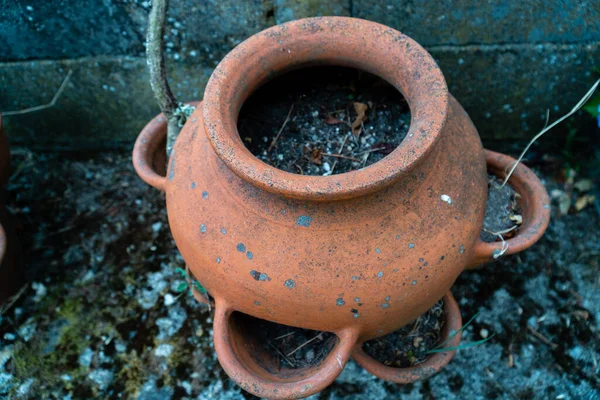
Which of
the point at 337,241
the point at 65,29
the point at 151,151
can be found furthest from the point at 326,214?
the point at 65,29

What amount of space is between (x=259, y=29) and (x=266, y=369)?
1.30 meters

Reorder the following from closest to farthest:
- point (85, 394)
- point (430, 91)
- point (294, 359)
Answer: point (430, 91)
point (294, 359)
point (85, 394)

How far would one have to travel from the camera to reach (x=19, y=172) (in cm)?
240

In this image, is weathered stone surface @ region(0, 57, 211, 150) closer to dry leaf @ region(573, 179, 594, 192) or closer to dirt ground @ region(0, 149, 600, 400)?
dirt ground @ region(0, 149, 600, 400)

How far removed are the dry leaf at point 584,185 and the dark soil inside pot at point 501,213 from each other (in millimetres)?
727

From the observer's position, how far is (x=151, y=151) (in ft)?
5.64

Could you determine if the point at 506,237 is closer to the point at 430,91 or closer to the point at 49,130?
the point at 430,91

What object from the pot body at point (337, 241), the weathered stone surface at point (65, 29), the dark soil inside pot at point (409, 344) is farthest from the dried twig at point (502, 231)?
the weathered stone surface at point (65, 29)

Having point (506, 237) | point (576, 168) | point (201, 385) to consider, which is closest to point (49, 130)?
point (201, 385)

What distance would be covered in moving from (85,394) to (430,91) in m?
1.63

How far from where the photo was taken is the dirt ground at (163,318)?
180 centimetres

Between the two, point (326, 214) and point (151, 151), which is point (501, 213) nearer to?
point (326, 214)

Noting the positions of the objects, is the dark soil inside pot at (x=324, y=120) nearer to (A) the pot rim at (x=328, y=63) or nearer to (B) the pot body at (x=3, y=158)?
(A) the pot rim at (x=328, y=63)

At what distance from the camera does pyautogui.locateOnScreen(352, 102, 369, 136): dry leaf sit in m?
1.53
